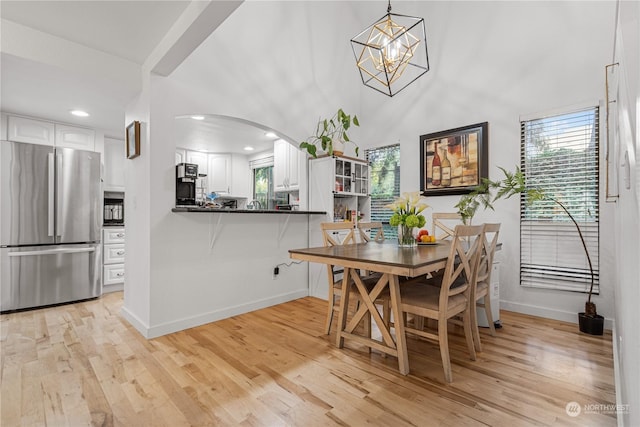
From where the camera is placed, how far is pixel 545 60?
315 cm

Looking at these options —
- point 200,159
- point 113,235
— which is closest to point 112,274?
Answer: point 113,235

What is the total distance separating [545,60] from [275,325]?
3.86m

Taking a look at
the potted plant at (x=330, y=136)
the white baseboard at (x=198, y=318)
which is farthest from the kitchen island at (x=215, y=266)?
the potted plant at (x=330, y=136)

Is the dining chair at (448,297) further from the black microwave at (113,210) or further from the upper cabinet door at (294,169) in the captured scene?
the black microwave at (113,210)

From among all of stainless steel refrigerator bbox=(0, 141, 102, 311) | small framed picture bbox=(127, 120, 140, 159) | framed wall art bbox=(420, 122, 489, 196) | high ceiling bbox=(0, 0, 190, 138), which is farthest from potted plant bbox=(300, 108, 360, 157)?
stainless steel refrigerator bbox=(0, 141, 102, 311)

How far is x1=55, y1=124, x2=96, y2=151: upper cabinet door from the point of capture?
388 centimetres

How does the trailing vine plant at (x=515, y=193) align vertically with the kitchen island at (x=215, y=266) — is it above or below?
above

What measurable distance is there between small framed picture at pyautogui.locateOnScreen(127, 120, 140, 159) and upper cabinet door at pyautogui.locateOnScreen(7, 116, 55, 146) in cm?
170

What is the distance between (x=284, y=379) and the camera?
193cm

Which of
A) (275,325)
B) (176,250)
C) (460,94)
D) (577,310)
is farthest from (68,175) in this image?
(577,310)

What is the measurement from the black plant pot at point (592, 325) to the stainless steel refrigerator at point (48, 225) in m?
5.37

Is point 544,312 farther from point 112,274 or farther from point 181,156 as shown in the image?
point 181,156

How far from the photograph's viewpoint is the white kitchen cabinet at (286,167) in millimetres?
4652

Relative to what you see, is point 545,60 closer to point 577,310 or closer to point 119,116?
point 577,310
